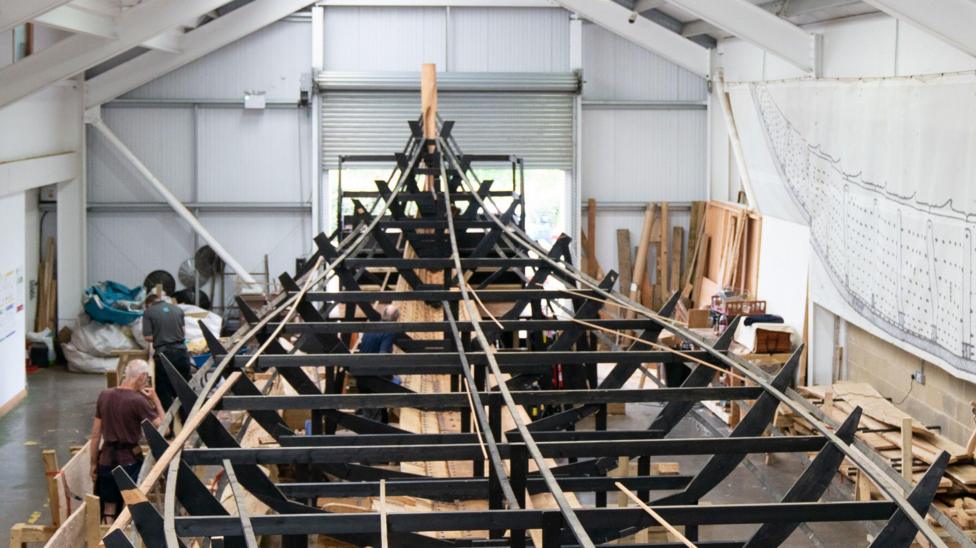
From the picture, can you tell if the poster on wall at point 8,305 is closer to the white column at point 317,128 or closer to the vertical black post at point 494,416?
the white column at point 317,128

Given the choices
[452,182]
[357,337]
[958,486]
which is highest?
[452,182]

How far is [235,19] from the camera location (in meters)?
19.1

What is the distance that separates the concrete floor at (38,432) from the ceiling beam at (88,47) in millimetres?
3486

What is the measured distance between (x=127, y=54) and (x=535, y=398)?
1540cm

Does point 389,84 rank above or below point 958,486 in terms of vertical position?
above

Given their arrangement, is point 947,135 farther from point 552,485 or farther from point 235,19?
point 235,19

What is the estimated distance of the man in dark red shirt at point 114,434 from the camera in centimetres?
886

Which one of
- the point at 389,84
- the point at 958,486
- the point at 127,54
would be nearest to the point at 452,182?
the point at 958,486

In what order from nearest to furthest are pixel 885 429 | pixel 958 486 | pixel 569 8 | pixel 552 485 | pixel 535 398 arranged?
1. pixel 552 485
2. pixel 535 398
3. pixel 958 486
4. pixel 885 429
5. pixel 569 8

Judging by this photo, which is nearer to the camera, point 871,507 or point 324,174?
point 871,507

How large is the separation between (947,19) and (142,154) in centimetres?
1289

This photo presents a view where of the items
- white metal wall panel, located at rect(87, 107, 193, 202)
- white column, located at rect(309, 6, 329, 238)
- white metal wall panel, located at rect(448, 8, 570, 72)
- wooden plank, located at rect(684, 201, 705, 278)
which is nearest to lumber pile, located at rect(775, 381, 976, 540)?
wooden plank, located at rect(684, 201, 705, 278)

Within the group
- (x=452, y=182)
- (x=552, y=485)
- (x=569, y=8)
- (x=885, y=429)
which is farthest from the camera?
(x=569, y=8)

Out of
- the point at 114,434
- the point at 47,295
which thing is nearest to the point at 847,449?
the point at 114,434
